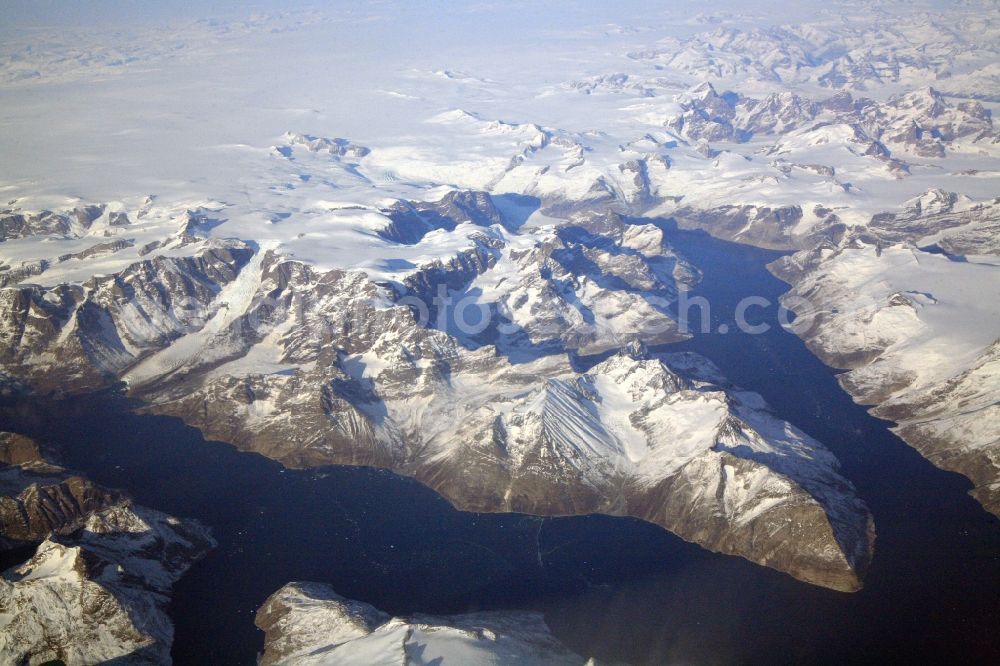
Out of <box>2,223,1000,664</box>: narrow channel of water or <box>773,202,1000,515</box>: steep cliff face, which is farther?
<box>773,202,1000,515</box>: steep cliff face

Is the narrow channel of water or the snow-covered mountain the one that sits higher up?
the snow-covered mountain

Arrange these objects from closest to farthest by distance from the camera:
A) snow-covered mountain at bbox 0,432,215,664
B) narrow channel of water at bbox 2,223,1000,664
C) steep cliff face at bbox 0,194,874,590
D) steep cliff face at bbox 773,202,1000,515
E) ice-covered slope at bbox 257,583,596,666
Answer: ice-covered slope at bbox 257,583,596,666 → snow-covered mountain at bbox 0,432,215,664 → narrow channel of water at bbox 2,223,1000,664 → steep cliff face at bbox 0,194,874,590 → steep cliff face at bbox 773,202,1000,515

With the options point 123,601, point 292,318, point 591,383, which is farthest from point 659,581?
point 292,318

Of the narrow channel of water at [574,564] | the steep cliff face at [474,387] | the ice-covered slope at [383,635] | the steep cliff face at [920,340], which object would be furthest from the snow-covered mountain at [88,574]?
the steep cliff face at [920,340]

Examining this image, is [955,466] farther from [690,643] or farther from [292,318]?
[292,318]

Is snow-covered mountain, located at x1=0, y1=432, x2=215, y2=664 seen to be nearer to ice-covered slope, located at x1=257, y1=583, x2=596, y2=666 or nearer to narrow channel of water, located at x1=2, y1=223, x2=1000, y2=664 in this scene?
narrow channel of water, located at x1=2, y1=223, x2=1000, y2=664

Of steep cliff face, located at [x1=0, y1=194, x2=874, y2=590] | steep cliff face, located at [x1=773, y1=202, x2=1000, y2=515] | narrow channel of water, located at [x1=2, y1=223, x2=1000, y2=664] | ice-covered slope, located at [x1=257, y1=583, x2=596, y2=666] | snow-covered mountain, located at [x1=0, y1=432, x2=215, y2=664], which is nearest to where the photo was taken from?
ice-covered slope, located at [x1=257, y1=583, x2=596, y2=666]

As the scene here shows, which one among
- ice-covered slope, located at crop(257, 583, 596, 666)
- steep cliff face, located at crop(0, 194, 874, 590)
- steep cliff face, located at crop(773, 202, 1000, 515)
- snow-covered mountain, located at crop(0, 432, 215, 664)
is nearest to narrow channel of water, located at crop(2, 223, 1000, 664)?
Result: ice-covered slope, located at crop(257, 583, 596, 666)

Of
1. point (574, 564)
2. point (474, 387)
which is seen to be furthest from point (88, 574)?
point (474, 387)
